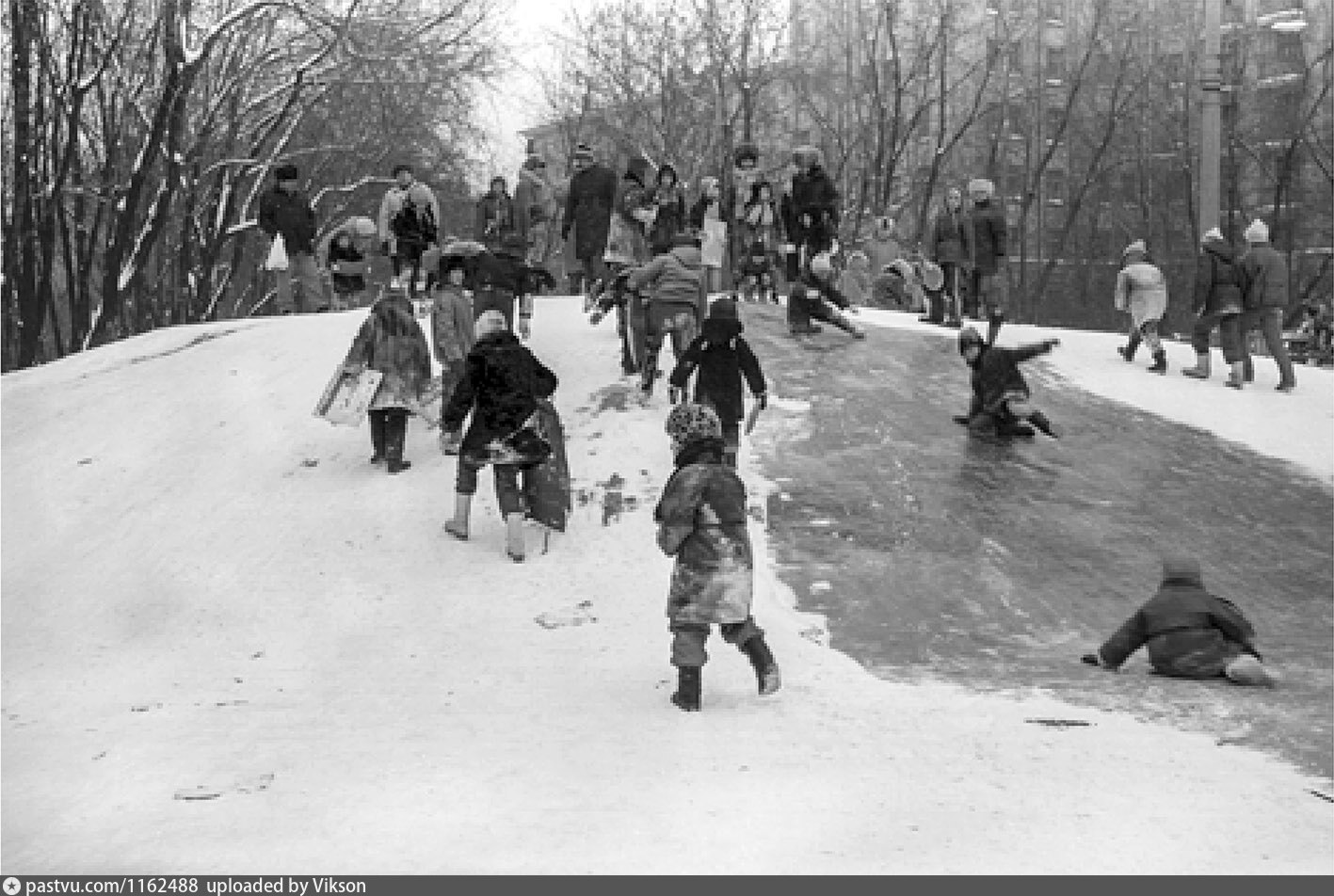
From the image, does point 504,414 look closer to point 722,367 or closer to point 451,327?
point 722,367

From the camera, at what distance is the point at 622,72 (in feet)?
127

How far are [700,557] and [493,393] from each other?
329 centimetres

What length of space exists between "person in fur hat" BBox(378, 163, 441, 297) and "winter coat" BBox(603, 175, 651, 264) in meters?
1.89

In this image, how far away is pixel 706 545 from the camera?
8.15m

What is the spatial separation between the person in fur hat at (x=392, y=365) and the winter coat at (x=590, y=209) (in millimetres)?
4994

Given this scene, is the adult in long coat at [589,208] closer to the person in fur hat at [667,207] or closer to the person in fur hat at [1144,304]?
the person in fur hat at [667,207]

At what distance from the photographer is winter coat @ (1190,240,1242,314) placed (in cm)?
1755

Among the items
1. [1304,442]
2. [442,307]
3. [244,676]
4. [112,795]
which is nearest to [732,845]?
[112,795]

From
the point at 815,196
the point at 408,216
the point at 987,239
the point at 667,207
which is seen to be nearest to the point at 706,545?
the point at 667,207

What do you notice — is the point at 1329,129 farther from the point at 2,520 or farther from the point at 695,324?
the point at 2,520

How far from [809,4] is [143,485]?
3827 centimetres

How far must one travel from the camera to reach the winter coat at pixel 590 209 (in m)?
17.5

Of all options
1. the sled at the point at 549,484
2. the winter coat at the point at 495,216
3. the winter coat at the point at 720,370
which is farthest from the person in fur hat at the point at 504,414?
the winter coat at the point at 495,216

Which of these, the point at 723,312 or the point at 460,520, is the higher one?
the point at 723,312
